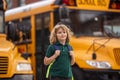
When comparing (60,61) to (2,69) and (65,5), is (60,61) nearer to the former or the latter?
(2,69)

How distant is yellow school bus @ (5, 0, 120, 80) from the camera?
392 inches

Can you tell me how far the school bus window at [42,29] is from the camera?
11.1 m

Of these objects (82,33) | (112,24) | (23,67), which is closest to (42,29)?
(82,33)

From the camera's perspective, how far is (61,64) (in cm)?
662

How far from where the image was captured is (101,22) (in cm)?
1126

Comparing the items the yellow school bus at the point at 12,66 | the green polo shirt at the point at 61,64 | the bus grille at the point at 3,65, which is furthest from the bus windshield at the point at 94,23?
the green polo shirt at the point at 61,64

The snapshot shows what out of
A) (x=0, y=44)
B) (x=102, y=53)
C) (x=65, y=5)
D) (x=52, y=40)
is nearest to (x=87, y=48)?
(x=102, y=53)

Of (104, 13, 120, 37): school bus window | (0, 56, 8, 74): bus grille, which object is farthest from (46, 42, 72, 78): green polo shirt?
(104, 13, 120, 37): school bus window

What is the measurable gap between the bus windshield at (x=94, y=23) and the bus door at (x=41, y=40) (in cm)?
63

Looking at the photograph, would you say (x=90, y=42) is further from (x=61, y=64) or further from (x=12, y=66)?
(x=61, y=64)

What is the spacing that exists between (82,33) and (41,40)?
1008 millimetres

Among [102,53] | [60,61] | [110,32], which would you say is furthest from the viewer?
[110,32]

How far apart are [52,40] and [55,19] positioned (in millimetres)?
4055

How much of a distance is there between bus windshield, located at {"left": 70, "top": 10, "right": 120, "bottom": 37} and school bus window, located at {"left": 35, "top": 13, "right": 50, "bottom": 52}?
0.59m
